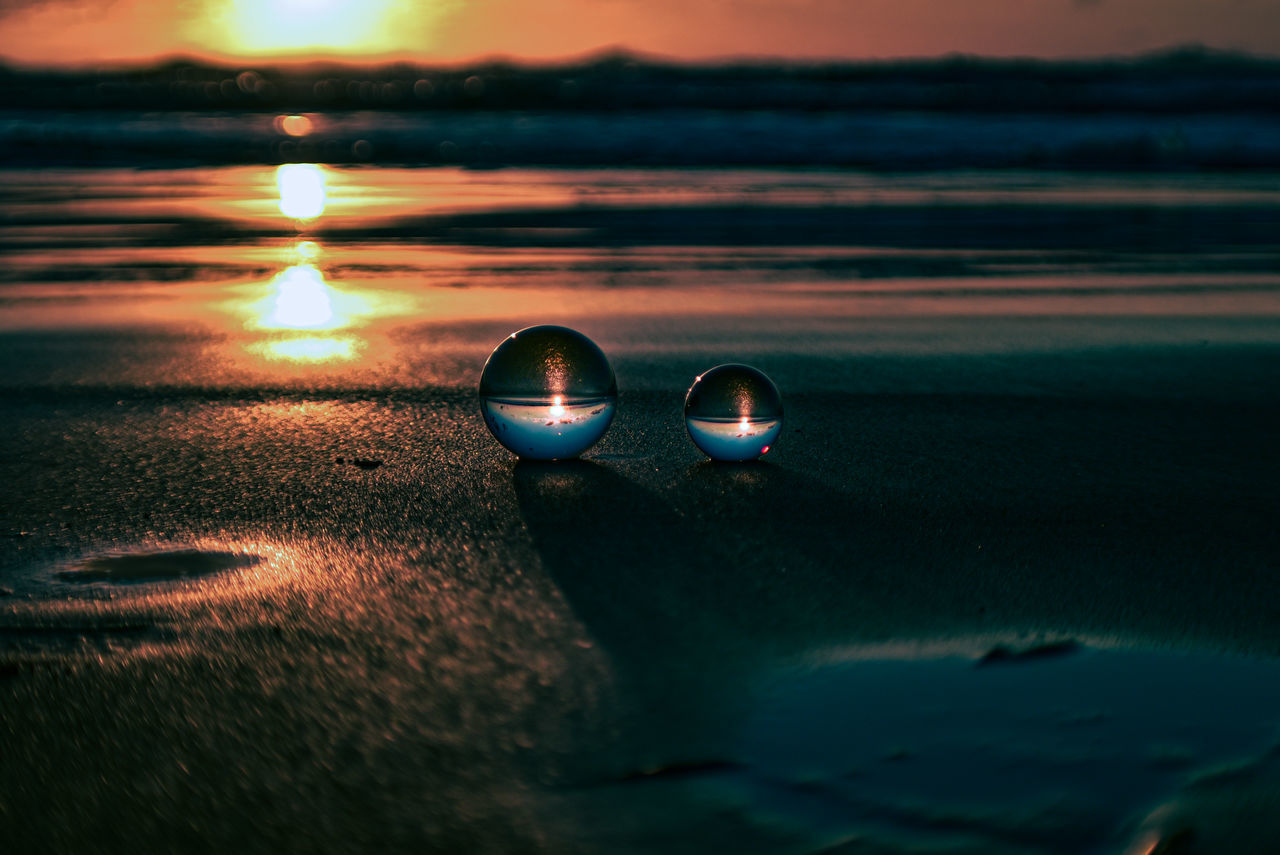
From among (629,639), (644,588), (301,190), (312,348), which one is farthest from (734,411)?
(301,190)

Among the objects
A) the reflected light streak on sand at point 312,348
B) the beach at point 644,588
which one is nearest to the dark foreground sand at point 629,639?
the beach at point 644,588

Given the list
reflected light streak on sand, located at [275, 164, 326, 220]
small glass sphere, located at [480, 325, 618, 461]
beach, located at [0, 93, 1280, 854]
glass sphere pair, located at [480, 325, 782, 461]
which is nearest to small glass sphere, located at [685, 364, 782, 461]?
glass sphere pair, located at [480, 325, 782, 461]

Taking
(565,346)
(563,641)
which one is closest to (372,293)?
(565,346)

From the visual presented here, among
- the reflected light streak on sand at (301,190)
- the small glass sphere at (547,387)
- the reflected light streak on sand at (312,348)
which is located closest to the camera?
the small glass sphere at (547,387)

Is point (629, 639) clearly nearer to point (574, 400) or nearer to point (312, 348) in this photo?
point (574, 400)

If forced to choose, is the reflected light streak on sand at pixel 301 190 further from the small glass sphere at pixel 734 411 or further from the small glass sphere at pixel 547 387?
the small glass sphere at pixel 734 411

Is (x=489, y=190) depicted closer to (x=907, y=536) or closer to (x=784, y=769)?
(x=907, y=536)
